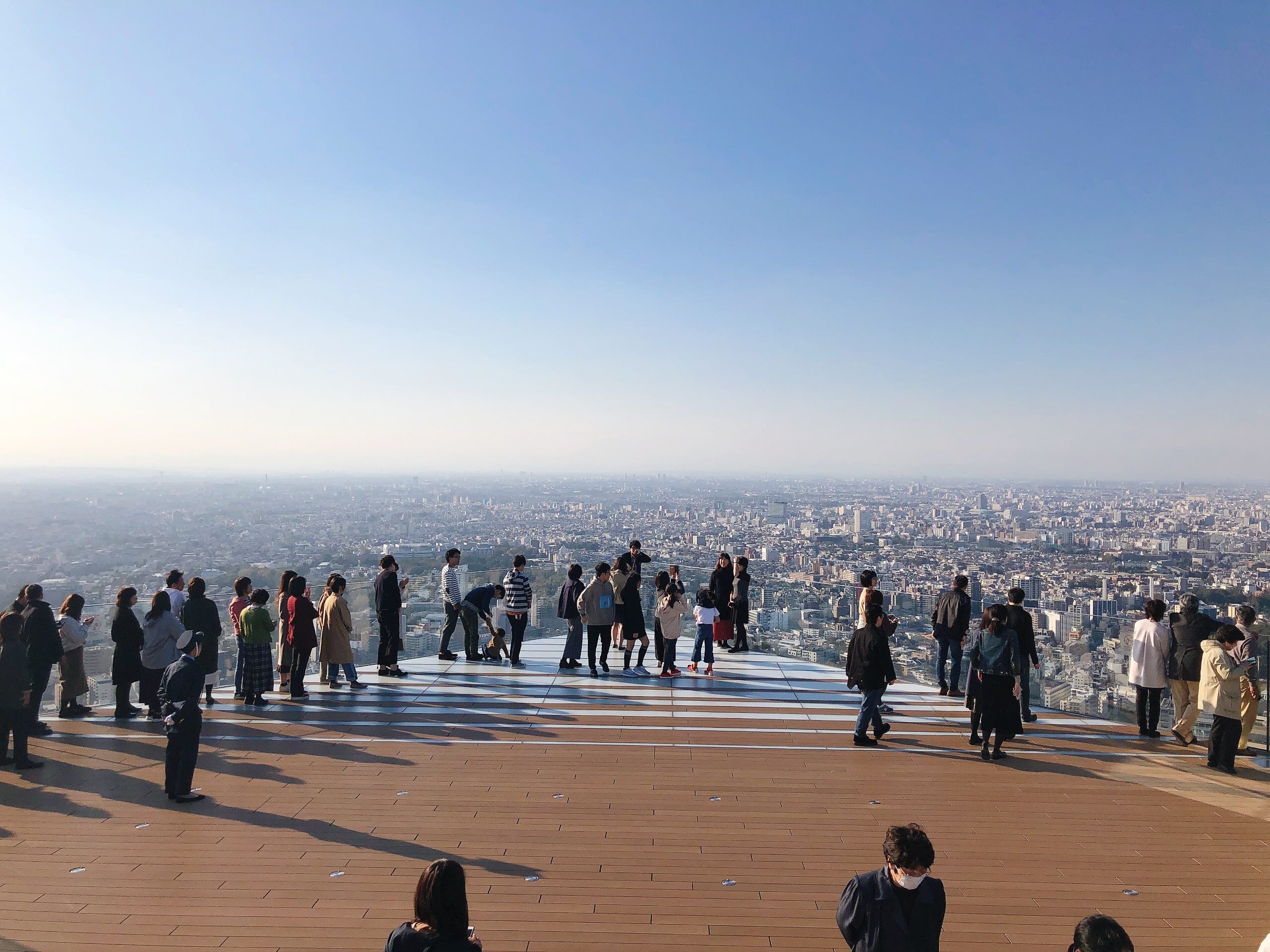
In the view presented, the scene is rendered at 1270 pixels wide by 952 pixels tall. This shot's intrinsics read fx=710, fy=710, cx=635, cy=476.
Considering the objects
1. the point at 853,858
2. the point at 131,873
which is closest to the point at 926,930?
the point at 853,858

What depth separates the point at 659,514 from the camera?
46.8 m

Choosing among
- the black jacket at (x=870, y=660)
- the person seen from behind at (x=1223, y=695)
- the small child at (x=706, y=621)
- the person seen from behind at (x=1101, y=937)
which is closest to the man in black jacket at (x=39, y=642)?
the small child at (x=706, y=621)

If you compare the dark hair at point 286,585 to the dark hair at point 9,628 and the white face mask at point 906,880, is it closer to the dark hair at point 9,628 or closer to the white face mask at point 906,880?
the dark hair at point 9,628

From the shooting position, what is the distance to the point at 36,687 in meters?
7.95

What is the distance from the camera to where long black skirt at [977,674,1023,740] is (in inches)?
316

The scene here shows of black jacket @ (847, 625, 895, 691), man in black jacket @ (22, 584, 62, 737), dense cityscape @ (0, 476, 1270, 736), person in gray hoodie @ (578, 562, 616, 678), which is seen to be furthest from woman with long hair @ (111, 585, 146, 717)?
black jacket @ (847, 625, 895, 691)

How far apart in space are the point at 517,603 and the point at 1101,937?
33.8 ft

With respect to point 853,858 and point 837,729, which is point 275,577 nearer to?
point 837,729

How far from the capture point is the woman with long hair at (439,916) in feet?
9.26

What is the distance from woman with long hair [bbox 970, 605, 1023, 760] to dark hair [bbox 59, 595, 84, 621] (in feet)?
36.4

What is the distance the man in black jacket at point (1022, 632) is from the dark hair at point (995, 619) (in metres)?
0.30

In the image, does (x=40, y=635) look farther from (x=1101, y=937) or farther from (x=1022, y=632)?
(x=1022, y=632)

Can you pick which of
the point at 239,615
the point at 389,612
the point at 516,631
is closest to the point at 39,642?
the point at 239,615

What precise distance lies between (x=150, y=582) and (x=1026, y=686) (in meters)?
23.9
